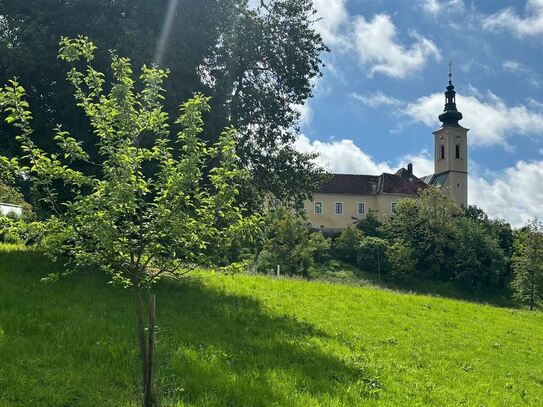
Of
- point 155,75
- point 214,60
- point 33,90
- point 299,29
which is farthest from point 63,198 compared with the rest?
point 299,29

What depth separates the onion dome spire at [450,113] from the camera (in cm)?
10069

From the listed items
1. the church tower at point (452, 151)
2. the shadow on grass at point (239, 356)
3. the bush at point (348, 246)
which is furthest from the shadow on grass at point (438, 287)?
the shadow on grass at point (239, 356)

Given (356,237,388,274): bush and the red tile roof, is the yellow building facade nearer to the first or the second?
the red tile roof

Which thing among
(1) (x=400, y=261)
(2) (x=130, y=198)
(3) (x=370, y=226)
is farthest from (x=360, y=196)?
(2) (x=130, y=198)

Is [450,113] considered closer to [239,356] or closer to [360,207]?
[360,207]

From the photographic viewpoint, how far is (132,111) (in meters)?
6.02

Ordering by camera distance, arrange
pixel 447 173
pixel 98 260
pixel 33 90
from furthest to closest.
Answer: pixel 447 173 < pixel 33 90 < pixel 98 260

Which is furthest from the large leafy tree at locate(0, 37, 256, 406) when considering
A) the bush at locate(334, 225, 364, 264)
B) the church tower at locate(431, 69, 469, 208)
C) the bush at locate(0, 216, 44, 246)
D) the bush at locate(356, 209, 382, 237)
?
the church tower at locate(431, 69, 469, 208)

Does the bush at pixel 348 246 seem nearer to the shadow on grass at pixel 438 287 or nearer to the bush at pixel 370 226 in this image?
the shadow on grass at pixel 438 287

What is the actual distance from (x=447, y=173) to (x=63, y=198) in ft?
308

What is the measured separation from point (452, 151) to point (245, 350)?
9688 cm

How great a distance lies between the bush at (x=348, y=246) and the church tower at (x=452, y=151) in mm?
40231

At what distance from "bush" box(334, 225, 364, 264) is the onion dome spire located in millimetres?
47840

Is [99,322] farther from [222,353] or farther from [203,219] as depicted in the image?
[203,219]
